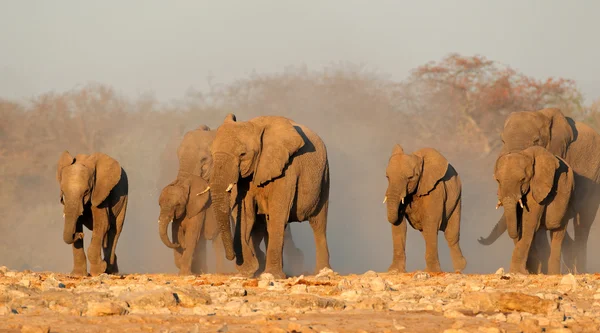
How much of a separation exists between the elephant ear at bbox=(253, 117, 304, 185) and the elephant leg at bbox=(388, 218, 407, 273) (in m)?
2.71

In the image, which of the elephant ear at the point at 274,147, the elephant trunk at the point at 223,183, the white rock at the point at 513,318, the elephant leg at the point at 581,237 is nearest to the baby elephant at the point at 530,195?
the elephant leg at the point at 581,237

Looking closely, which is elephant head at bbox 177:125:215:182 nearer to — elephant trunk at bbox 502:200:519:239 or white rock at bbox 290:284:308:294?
elephant trunk at bbox 502:200:519:239

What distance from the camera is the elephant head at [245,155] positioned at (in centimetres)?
1514

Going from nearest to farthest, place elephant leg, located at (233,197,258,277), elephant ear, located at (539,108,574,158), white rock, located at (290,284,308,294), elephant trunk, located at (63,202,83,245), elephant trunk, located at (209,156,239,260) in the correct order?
white rock, located at (290,284,308,294)
elephant trunk, located at (209,156,239,260)
elephant leg, located at (233,197,258,277)
elephant trunk, located at (63,202,83,245)
elephant ear, located at (539,108,574,158)

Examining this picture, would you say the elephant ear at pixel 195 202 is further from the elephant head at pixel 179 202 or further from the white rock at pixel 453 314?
the white rock at pixel 453 314

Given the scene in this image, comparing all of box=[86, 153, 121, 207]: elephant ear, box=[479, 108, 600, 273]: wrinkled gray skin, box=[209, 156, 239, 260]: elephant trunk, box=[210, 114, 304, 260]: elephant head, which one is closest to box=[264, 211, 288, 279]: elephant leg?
box=[210, 114, 304, 260]: elephant head

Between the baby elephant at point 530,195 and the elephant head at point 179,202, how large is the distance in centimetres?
404

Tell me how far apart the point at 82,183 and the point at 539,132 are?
7062mm

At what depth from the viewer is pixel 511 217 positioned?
17219 mm

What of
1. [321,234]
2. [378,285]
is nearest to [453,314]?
[378,285]

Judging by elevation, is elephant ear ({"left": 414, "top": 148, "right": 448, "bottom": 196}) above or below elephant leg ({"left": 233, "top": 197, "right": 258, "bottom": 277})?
above

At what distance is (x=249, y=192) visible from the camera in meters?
15.9

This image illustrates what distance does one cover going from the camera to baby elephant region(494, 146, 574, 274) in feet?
56.8

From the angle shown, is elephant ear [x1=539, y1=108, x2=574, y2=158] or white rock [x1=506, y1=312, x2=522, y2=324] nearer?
white rock [x1=506, y1=312, x2=522, y2=324]
